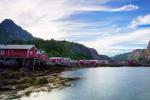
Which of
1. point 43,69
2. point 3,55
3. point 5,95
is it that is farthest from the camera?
point 43,69

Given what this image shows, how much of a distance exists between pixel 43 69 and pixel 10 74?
3886 cm

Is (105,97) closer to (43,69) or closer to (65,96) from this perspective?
(65,96)

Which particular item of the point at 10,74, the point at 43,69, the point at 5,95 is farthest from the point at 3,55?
the point at 5,95

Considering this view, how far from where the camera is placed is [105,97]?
52062 millimetres

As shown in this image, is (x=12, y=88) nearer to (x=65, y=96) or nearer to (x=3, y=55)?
(x=65, y=96)

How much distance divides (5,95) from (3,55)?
59185mm

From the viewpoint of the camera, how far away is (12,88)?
54219mm

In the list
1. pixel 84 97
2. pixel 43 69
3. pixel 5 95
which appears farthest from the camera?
pixel 43 69

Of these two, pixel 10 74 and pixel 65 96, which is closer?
pixel 65 96

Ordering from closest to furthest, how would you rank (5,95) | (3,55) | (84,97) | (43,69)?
(5,95) < (84,97) < (3,55) < (43,69)

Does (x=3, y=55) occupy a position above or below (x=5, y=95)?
above

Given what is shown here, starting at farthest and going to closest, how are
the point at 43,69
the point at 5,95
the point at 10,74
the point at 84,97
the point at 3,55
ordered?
the point at 43,69
the point at 3,55
the point at 10,74
the point at 84,97
the point at 5,95


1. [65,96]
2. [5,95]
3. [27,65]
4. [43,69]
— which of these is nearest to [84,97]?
[65,96]

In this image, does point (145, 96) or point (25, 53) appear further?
point (25, 53)
